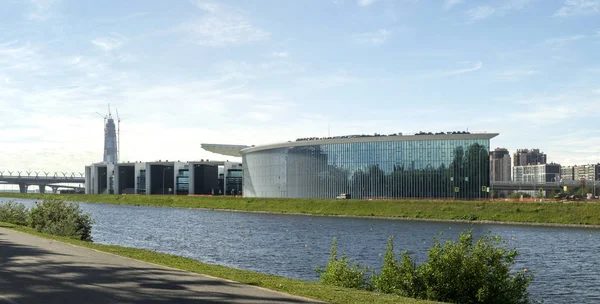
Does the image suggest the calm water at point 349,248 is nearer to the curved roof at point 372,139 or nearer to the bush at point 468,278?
the bush at point 468,278

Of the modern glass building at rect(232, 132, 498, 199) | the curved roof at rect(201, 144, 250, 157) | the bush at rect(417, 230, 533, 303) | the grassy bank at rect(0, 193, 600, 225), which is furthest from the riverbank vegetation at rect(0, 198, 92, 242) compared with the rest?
the curved roof at rect(201, 144, 250, 157)

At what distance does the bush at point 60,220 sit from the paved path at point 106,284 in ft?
52.8

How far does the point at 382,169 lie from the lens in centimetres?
13312

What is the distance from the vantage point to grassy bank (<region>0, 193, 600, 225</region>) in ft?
266

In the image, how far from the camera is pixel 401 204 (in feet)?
329

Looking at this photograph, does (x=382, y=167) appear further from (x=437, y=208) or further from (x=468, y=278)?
(x=468, y=278)

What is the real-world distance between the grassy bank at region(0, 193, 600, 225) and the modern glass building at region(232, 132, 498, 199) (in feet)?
66.1

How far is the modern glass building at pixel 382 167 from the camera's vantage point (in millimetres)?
124188

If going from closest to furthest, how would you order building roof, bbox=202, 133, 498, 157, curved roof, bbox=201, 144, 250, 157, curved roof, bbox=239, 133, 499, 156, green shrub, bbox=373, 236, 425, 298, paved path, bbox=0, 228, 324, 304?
paved path, bbox=0, 228, 324, 304 < green shrub, bbox=373, 236, 425, 298 < curved roof, bbox=239, 133, 499, 156 < building roof, bbox=202, 133, 498, 157 < curved roof, bbox=201, 144, 250, 157

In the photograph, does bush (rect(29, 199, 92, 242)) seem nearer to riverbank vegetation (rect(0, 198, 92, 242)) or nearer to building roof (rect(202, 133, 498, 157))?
riverbank vegetation (rect(0, 198, 92, 242))

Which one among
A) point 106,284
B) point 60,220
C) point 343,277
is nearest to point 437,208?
point 60,220

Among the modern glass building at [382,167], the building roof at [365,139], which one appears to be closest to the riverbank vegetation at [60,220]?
the building roof at [365,139]

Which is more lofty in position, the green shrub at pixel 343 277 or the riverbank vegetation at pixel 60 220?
the riverbank vegetation at pixel 60 220

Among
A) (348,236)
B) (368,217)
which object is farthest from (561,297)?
(368,217)
